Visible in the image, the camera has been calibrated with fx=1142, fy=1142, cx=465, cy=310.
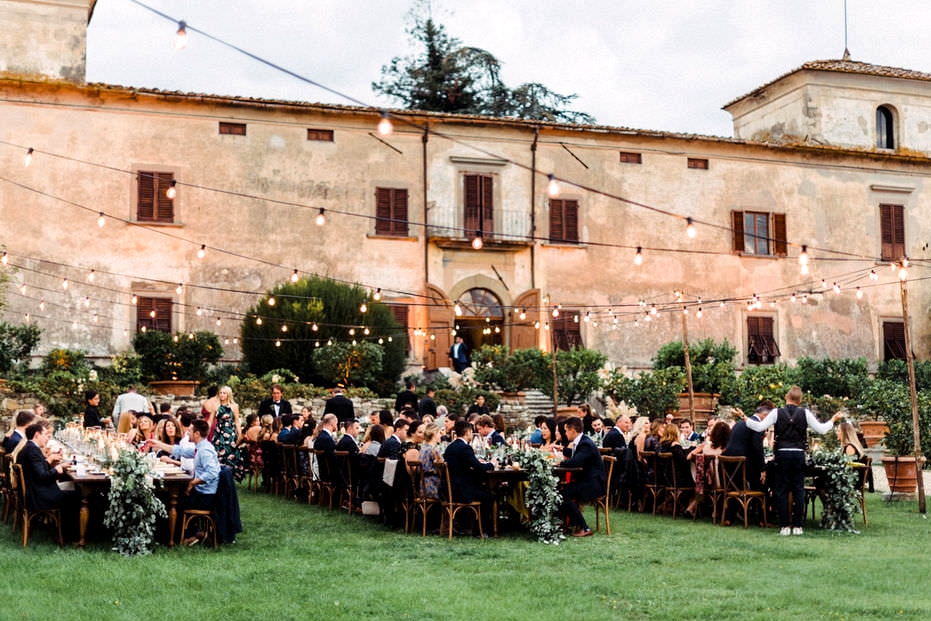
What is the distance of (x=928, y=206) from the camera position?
30547 millimetres

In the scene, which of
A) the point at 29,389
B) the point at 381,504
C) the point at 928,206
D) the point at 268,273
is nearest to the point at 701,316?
the point at 928,206

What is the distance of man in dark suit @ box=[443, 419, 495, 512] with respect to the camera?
34.2 ft

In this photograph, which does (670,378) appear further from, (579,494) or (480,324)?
(579,494)

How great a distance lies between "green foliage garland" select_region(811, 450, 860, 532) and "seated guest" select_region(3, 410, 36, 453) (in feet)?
24.9

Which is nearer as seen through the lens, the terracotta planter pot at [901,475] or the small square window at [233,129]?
the terracotta planter pot at [901,475]

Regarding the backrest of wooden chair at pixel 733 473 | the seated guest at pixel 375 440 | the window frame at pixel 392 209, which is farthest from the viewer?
the window frame at pixel 392 209

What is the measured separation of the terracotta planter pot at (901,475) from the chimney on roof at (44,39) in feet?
59.3

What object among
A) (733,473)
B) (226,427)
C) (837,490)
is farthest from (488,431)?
(837,490)

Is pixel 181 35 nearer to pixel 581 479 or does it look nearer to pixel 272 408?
pixel 581 479

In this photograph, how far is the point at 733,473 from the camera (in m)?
11.6

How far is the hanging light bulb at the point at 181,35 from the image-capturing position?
8.09m

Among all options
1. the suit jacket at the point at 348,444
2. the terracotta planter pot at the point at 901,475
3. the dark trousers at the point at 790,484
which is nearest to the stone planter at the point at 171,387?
the suit jacket at the point at 348,444

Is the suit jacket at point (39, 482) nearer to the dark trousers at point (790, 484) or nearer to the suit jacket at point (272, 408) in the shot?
the dark trousers at point (790, 484)

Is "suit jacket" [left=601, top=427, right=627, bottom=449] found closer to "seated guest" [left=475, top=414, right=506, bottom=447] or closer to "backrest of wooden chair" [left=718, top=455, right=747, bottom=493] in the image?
"seated guest" [left=475, top=414, right=506, bottom=447]
